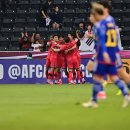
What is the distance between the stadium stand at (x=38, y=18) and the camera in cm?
2808

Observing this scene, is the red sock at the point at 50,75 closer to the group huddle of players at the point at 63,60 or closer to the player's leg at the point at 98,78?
the group huddle of players at the point at 63,60

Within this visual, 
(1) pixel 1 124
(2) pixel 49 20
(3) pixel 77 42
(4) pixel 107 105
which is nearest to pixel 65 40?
(3) pixel 77 42

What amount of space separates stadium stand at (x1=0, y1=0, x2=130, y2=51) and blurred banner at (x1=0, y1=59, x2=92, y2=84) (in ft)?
9.10

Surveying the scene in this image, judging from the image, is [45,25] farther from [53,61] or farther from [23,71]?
[53,61]

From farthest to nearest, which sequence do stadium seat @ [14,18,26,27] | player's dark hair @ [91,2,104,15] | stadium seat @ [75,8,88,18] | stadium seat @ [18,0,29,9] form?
stadium seat @ [18,0,29,9], stadium seat @ [14,18,26,27], stadium seat @ [75,8,88,18], player's dark hair @ [91,2,104,15]

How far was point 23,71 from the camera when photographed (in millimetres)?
24609

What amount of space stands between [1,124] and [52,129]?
112cm

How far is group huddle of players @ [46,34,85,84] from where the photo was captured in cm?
2345

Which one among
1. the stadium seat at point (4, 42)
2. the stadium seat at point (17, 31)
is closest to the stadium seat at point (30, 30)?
the stadium seat at point (17, 31)

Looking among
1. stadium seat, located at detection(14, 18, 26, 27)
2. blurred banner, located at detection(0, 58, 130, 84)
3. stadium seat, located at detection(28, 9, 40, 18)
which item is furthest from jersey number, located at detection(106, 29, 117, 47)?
stadium seat, located at detection(28, 9, 40, 18)

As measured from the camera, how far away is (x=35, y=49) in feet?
82.9

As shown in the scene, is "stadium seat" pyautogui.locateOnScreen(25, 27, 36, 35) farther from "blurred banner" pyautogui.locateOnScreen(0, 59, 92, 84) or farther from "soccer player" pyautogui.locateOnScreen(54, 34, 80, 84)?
"soccer player" pyautogui.locateOnScreen(54, 34, 80, 84)

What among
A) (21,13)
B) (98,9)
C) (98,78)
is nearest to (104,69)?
(98,78)

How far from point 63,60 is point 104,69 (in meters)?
13.4
